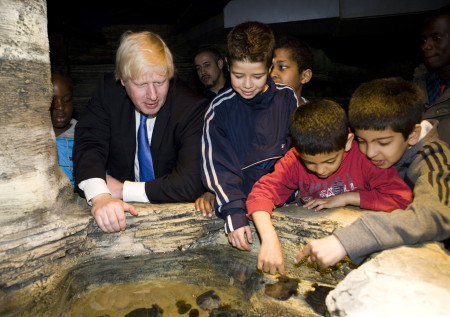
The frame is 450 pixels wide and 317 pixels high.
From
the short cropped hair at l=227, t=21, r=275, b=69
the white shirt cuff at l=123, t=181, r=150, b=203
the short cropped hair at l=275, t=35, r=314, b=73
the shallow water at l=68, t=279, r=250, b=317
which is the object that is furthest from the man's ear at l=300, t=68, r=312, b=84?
the shallow water at l=68, t=279, r=250, b=317

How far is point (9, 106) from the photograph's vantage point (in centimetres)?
193

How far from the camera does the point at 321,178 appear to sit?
2.20m

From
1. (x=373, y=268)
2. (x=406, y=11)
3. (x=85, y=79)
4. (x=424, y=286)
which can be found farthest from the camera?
(x=85, y=79)

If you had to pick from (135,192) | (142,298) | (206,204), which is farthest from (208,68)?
(142,298)

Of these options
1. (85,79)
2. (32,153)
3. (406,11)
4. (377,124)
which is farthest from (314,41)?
(32,153)

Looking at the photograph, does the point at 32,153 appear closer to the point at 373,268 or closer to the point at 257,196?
the point at 257,196

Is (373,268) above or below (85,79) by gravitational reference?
below

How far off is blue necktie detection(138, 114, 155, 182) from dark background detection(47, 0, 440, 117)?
19.7 ft

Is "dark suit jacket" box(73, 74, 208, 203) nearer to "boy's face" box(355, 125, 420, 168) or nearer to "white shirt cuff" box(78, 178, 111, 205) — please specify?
"white shirt cuff" box(78, 178, 111, 205)

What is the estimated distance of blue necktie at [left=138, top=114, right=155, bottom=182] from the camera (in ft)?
8.27

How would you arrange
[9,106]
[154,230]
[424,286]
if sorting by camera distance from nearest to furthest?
1. [424,286]
2. [9,106]
3. [154,230]

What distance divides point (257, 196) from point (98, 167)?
1130mm

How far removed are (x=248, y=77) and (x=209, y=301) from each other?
1.45m

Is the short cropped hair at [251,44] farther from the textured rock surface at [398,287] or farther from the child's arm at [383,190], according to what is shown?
the textured rock surface at [398,287]
